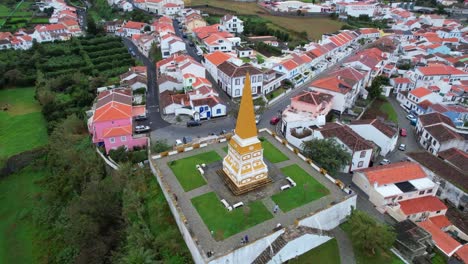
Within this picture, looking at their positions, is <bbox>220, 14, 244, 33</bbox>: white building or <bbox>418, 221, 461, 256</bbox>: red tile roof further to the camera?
<bbox>220, 14, 244, 33</bbox>: white building

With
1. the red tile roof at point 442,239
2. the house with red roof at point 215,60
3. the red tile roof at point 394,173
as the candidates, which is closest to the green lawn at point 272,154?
the red tile roof at point 394,173

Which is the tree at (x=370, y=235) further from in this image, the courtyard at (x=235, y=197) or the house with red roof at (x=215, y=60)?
the house with red roof at (x=215, y=60)

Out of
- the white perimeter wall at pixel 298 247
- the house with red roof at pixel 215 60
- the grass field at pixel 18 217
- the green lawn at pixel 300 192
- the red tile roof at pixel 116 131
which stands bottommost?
the grass field at pixel 18 217

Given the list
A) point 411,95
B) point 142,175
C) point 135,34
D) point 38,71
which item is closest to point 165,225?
point 142,175

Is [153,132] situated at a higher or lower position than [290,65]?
lower

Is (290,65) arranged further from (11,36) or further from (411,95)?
(11,36)

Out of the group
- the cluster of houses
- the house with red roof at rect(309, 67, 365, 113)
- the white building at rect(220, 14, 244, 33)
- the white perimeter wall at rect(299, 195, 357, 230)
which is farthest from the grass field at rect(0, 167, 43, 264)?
the white building at rect(220, 14, 244, 33)

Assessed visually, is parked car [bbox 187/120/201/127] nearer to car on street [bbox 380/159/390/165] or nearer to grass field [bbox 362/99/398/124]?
car on street [bbox 380/159/390/165]
